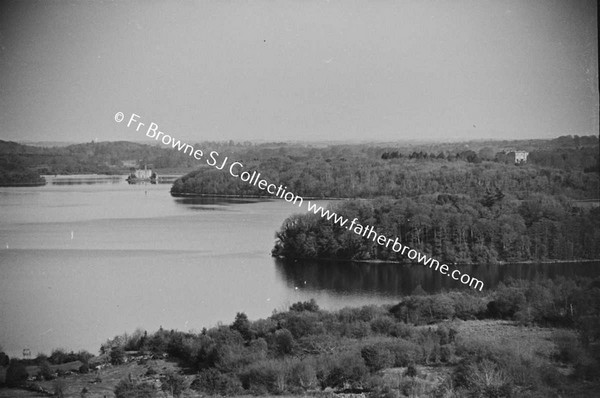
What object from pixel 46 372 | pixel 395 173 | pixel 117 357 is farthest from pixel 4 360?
pixel 395 173

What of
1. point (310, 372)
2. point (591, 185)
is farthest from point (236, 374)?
point (591, 185)

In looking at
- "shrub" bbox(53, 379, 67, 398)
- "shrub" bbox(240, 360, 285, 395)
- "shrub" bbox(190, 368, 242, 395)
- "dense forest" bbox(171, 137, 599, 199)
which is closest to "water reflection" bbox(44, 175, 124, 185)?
"dense forest" bbox(171, 137, 599, 199)

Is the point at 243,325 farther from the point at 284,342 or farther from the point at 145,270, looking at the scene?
the point at 145,270

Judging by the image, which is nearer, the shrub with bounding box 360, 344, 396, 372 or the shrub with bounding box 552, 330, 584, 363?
the shrub with bounding box 360, 344, 396, 372

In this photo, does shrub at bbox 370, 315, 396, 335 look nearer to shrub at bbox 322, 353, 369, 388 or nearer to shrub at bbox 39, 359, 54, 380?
shrub at bbox 322, 353, 369, 388

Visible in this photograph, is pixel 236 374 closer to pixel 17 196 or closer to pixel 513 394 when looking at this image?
pixel 513 394

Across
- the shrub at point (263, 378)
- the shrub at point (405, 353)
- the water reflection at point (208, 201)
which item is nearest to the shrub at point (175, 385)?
the shrub at point (263, 378)
